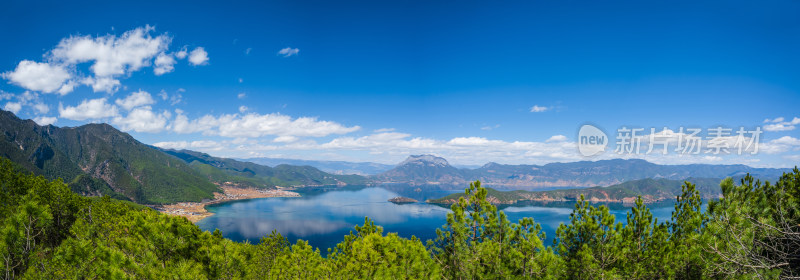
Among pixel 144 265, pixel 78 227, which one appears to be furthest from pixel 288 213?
pixel 144 265

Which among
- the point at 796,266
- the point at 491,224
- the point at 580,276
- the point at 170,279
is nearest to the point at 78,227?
the point at 170,279

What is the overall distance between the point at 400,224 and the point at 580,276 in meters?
132

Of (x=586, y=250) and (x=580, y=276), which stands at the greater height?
(x=586, y=250)

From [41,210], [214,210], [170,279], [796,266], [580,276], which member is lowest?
[214,210]

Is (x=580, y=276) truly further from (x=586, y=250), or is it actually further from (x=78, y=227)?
(x=78, y=227)

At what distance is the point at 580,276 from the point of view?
1157 cm

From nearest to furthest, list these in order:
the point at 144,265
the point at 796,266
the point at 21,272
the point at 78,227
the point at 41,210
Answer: the point at 796,266
the point at 144,265
the point at 21,272
the point at 41,210
the point at 78,227

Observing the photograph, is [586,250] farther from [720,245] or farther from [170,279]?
[170,279]

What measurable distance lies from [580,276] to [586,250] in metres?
1.03

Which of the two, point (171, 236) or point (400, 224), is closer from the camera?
point (171, 236)

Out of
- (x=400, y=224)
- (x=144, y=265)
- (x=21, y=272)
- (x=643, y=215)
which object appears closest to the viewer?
(x=144, y=265)

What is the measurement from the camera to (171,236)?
35.7ft

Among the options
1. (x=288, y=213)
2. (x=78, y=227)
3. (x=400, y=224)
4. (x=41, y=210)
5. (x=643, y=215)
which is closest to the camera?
(x=41, y=210)

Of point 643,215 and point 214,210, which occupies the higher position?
point 643,215
